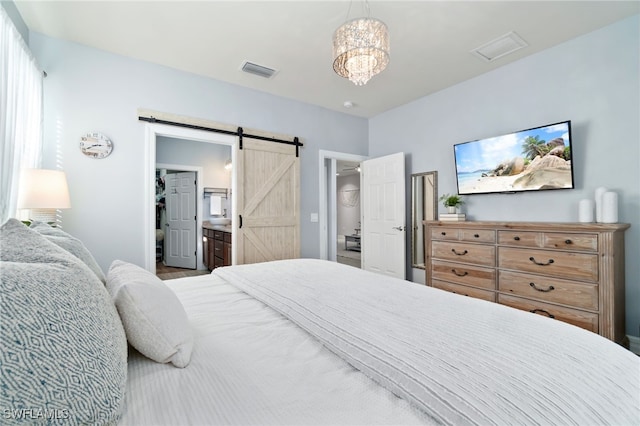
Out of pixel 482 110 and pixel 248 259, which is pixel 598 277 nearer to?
pixel 482 110

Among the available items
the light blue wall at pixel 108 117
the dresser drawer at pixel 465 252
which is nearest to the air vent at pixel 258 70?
the light blue wall at pixel 108 117

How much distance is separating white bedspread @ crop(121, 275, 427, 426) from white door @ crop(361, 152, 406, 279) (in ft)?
10.7

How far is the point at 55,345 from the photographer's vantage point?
0.52 m

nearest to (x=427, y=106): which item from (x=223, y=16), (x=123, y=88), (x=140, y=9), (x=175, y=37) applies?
(x=223, y=16)

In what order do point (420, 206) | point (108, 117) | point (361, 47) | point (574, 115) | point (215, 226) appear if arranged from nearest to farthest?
1. point (361, 47)
2. point (574, 115)
3. point (108, 117)
4. point (420, 206)
5. point (215, 226)

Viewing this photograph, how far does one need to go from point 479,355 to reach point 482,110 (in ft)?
11.3

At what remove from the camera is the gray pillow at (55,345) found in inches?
18.5

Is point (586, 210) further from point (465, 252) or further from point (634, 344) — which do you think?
point (634, 344)

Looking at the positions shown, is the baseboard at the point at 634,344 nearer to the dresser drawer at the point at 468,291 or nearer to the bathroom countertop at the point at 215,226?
the dresser drawer at the point at 468,291

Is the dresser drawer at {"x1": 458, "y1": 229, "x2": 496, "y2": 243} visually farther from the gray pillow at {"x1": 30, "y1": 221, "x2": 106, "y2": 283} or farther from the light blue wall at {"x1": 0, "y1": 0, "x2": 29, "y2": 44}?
the light blue wall at {"x1": 0, "y1": 0, "x2": 29, "y2": 44}

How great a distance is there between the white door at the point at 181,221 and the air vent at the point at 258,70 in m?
3.36

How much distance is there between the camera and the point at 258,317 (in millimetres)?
1260

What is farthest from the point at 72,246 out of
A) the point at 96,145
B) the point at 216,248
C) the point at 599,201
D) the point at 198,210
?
the point at 198,210

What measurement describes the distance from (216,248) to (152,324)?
15.1ft
